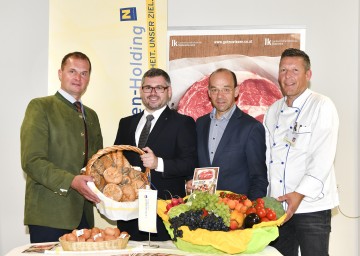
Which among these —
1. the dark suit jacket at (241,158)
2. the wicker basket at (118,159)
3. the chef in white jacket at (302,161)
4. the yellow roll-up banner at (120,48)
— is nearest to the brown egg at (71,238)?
the wicker basket at (118,159)

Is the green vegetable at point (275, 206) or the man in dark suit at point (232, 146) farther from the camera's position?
the man in dark suit at point (232, 146)

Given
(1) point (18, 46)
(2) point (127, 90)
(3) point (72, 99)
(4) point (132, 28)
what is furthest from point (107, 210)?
(1) point (18, 46)

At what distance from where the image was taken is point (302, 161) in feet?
10.5

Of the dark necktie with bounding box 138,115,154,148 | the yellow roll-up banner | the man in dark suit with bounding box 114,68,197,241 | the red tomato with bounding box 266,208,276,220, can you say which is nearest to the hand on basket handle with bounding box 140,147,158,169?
the man in dark suit with bounding box 114,68,197,241

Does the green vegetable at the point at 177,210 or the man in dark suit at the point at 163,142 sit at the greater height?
the man in dark suit at the point at 163,142

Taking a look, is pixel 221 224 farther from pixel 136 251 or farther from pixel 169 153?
pixel 169 153

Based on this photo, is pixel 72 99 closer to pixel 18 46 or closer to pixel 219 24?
pixel 18 46

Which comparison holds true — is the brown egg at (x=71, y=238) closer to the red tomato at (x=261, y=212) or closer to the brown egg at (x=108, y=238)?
the brown egg at (x=108, y=238)

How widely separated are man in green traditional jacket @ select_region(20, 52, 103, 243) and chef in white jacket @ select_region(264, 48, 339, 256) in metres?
1.29

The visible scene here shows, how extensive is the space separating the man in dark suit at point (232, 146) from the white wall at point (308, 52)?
4.31ft

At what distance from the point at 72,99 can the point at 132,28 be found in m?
1.02

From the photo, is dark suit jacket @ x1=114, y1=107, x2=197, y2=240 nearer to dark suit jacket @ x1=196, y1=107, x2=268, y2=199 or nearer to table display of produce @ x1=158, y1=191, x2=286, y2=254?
dark suit jacket @ x1=196, y1=107, x2=268, y2=199

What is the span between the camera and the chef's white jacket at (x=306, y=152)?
3.10 meters

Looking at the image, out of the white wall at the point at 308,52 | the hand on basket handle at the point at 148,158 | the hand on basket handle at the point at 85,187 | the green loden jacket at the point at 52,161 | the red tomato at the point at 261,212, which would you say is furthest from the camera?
the white wall at the point at 308,52
